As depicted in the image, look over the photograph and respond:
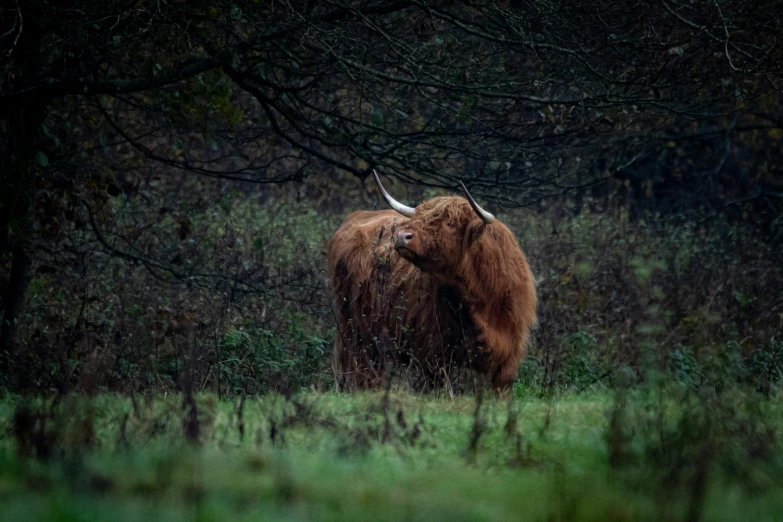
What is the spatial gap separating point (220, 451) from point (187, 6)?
14.9 feet

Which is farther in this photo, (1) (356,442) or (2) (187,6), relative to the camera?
(2) (187,6)

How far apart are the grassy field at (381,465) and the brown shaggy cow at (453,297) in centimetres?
305

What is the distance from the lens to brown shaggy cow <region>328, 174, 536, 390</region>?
27.1 ft

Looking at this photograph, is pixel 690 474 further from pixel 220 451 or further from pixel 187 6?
pixel 187 6

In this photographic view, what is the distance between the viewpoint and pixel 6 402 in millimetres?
6109

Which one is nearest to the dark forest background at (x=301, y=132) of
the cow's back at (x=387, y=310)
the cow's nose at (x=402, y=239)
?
the cow's back at (x=387, y=310)

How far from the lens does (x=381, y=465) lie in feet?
13.1

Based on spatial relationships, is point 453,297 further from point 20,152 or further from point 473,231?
point 20,152

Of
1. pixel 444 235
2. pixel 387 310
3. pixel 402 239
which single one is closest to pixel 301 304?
pixel 387 310

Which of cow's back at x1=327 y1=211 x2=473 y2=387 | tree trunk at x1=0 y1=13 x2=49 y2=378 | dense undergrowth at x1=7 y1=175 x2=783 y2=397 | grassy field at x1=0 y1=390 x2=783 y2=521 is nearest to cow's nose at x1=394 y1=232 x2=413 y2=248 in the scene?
cow's back at x1=327 y1=211 x2=473 y2=387

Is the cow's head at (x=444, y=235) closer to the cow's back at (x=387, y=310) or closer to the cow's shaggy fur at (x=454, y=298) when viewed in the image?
the cow's shaggy fur at (x=454, y=298)

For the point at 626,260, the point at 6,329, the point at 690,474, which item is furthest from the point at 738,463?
the point at 626,260

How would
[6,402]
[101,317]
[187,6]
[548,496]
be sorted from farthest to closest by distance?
[101,317]
[187,6]
[6,402]
[548,496]

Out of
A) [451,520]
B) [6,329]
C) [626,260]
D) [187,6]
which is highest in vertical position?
[187,6]
